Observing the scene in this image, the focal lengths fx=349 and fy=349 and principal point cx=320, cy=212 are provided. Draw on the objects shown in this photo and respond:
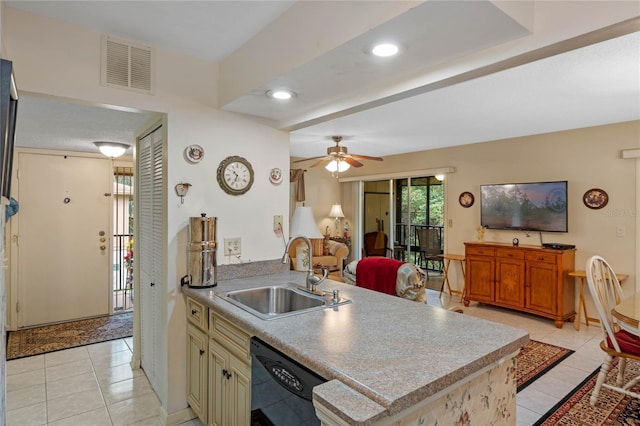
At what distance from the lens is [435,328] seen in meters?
1.53

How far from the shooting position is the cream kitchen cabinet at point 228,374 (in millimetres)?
1643

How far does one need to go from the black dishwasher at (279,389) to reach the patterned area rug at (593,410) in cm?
189

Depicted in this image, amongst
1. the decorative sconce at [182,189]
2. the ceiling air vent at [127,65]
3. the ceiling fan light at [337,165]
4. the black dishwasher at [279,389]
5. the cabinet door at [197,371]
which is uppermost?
the ceiling air vent at [127,65]

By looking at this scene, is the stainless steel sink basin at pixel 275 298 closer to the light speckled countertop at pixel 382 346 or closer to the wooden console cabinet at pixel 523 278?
the light speckled countertop at pixel 382 346

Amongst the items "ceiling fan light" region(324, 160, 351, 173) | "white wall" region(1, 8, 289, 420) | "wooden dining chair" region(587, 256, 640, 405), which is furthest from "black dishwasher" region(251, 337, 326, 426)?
"ceiling fan light" region(324, 160, 351, 173)

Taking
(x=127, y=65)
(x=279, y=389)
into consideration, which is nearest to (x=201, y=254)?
(x=279, y=389)

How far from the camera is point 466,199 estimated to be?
5410mm

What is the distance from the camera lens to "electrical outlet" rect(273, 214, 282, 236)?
271 centimetres

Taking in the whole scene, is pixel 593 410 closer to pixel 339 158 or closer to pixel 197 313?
pixel 197 313

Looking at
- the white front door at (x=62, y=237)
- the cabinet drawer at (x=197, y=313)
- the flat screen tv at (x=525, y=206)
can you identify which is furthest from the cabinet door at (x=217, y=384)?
the flat screen tv at (x=525, y=206)

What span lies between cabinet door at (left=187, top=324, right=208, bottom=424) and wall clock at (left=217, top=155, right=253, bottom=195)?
3.14 ft

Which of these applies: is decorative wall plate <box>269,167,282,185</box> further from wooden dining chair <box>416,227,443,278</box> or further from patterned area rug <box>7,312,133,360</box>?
wooden dining chair <box>416,227,443,278</box>

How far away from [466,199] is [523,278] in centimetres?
148

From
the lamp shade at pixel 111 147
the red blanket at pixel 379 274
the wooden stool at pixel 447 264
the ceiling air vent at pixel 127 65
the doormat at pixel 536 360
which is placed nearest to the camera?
the ceiling air vent at pixel 127 65
